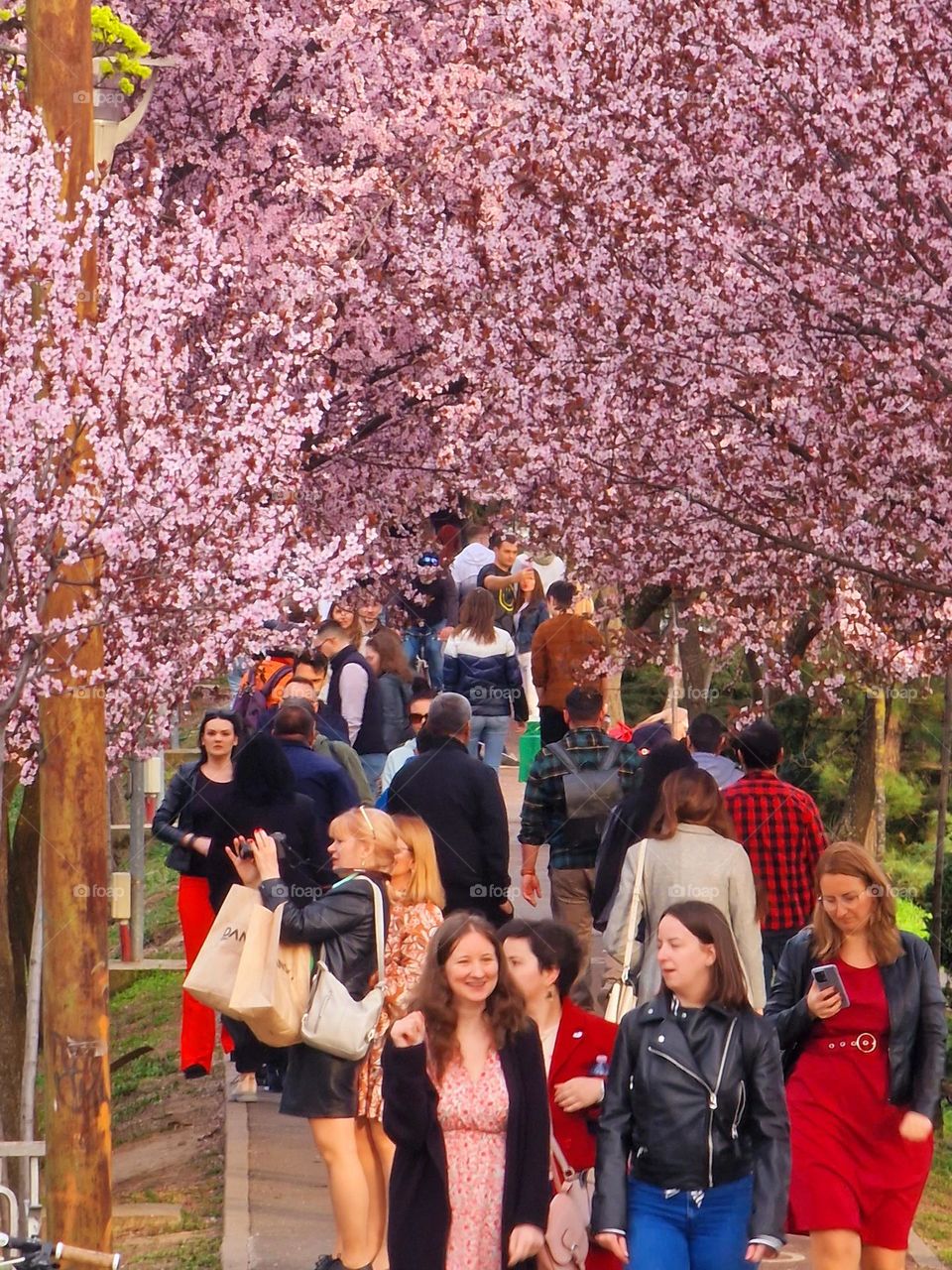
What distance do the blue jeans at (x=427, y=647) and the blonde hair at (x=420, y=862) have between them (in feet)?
42.6

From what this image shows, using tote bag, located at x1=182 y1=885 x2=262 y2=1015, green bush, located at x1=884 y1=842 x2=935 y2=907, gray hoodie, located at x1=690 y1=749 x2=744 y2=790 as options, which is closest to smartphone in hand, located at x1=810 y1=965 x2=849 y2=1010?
tote bag, located at x1=182 y1=885 x2=262 y2=1015

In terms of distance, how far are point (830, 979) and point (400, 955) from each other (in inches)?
75.2

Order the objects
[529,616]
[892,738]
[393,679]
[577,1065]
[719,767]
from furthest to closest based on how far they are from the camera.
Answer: [892,738]
[529,616]
[393,679]
[719,767]
[577,1065]

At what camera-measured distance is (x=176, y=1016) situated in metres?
18.9

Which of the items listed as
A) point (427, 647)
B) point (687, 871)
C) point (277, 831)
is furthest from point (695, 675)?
point (687, 871)

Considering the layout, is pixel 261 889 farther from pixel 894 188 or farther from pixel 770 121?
pixel 770 121

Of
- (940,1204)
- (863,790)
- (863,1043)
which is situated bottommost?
(940,1204)

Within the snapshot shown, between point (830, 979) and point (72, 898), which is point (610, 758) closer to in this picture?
point (72, 898)

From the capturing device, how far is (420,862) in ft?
27.0

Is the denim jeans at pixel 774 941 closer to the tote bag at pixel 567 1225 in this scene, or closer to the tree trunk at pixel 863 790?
the tote bag at pixel 567 1225

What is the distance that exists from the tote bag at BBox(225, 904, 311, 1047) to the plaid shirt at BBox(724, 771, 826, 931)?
2.97 m

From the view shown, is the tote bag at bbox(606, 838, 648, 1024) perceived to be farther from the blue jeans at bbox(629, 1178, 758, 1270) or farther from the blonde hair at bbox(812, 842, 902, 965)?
the blue jeans at bbox(629, 1178, 758, 1270)

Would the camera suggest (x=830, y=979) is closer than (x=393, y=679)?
Yes

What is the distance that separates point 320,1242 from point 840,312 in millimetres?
5252
